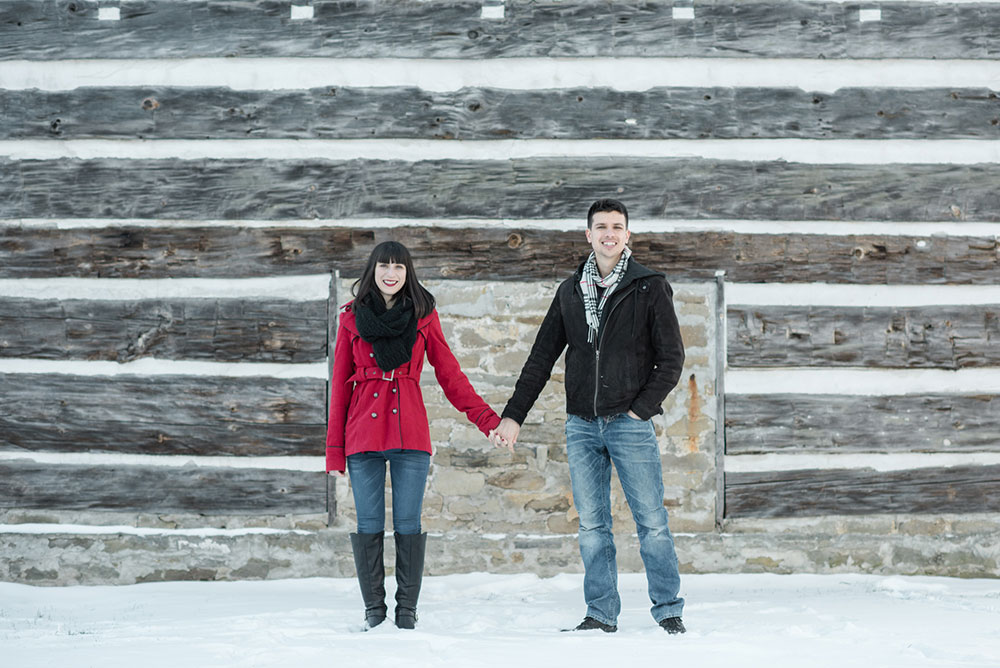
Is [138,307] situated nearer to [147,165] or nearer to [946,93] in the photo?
[147,165]

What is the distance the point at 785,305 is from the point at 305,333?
2.91 m

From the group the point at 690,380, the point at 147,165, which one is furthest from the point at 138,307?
the point at 690,380

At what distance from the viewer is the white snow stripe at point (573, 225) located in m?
4.95

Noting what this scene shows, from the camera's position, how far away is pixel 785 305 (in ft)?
16.3

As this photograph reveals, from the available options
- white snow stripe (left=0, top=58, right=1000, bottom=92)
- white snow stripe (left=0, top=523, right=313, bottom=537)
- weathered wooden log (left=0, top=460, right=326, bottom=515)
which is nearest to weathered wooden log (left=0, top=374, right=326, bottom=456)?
weathered wooden log (left=0, top=460, right=326, bottom=515)

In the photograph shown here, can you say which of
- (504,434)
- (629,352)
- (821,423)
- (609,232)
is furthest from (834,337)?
(504,434)

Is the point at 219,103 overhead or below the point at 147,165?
overhead

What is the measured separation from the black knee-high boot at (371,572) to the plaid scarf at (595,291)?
1.36 meters

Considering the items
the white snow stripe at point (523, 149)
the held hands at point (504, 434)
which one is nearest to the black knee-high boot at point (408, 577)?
the held hands at point (504, 434)

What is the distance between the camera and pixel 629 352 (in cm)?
369

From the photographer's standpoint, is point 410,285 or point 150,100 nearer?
point 410,285

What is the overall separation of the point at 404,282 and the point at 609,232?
96cm

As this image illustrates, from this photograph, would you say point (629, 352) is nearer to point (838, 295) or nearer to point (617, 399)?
point (617, 399)

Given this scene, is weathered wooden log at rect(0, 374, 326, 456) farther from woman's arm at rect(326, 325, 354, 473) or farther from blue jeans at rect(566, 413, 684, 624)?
blue jeans at rect(566, 413, 684, 624)
